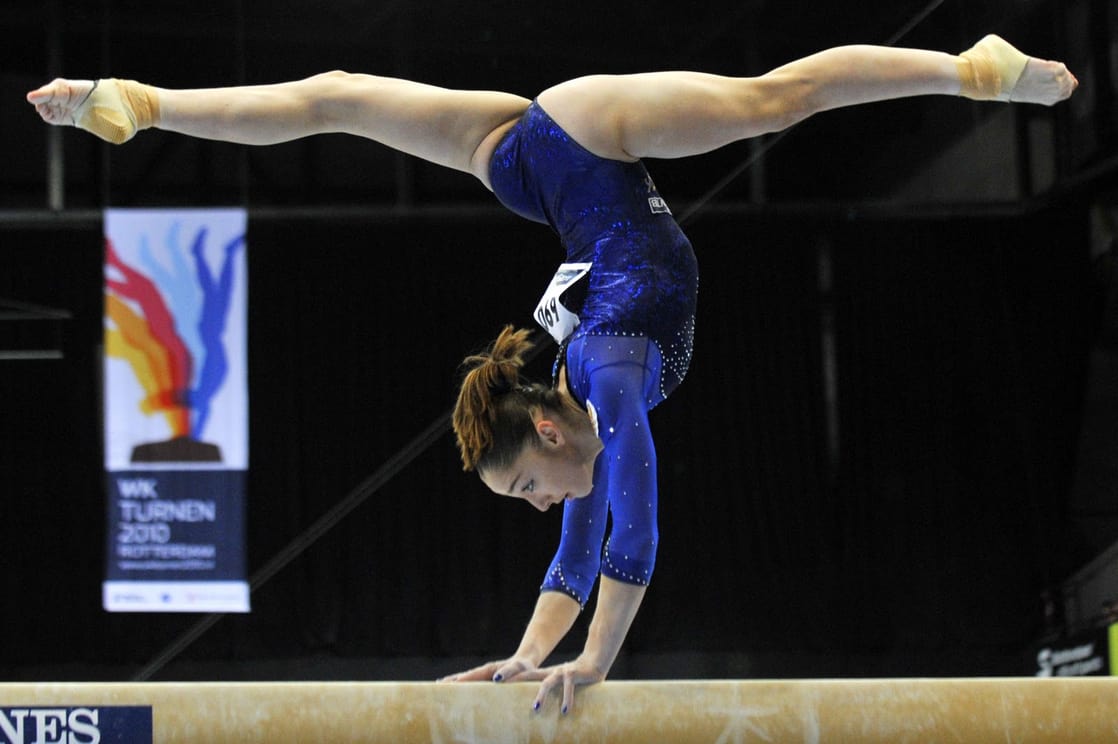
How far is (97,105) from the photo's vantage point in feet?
8.63

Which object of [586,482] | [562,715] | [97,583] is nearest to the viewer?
[562,715]

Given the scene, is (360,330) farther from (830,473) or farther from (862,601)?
(862,601)

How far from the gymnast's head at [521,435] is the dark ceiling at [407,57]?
520cm

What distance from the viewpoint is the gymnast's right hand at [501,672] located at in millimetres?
2443

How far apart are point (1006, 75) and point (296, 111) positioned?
67.4 inches

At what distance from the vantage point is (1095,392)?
307 inches

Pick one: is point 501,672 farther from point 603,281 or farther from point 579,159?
point 579,159

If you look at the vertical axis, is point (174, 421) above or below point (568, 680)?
above

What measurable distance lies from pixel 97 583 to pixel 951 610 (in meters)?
5.63

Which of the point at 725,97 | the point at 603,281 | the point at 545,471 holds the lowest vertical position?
the point at 545,471

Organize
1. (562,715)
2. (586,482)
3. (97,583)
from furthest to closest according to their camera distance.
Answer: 1. (97,583)
2. (586,482)
3. (562,715)

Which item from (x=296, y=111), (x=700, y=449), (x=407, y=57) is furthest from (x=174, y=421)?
(x=296, y=111)

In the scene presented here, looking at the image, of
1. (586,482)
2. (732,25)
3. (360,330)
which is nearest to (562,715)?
(586,482)

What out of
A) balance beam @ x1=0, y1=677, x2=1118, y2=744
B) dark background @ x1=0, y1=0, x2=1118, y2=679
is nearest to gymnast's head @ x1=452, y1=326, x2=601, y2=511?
balance beam @ x1=0, y1=677, x2=1118, y2=744
